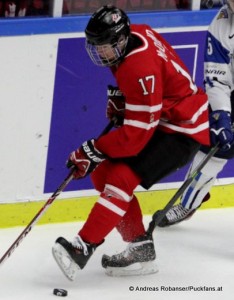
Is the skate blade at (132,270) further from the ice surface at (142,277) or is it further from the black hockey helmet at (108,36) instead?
the black hockey helmet at (108,36)

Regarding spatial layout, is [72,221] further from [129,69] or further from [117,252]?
[129,69]

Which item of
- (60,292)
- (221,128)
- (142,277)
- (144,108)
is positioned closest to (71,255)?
(60,292)

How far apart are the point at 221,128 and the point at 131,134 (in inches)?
23.6

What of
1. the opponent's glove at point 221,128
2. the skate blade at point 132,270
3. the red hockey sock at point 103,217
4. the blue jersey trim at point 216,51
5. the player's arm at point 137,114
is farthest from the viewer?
the blue jersey trim at point 216,51

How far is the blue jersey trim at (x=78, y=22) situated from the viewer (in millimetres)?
5105

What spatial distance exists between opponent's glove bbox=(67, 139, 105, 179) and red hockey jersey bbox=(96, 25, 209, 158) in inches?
1.1

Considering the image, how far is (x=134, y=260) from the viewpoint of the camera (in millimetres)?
4770

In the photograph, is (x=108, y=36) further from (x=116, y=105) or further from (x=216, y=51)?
(x=216, y=51)

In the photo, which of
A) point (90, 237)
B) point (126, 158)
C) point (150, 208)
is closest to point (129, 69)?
point (126, 158)

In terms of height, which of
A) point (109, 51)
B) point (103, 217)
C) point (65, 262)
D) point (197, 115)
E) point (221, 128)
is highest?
point (109, 51)

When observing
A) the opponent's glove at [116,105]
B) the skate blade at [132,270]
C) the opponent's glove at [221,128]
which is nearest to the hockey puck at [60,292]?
the skate blade at [132,270]

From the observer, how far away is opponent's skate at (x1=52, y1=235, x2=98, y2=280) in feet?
14.7

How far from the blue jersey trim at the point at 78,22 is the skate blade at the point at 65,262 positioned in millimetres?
1099

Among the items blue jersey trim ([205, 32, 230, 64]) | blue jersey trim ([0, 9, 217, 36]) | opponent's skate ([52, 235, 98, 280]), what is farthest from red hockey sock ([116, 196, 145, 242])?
blue jersey trim ([0, 9, 217, 36])
